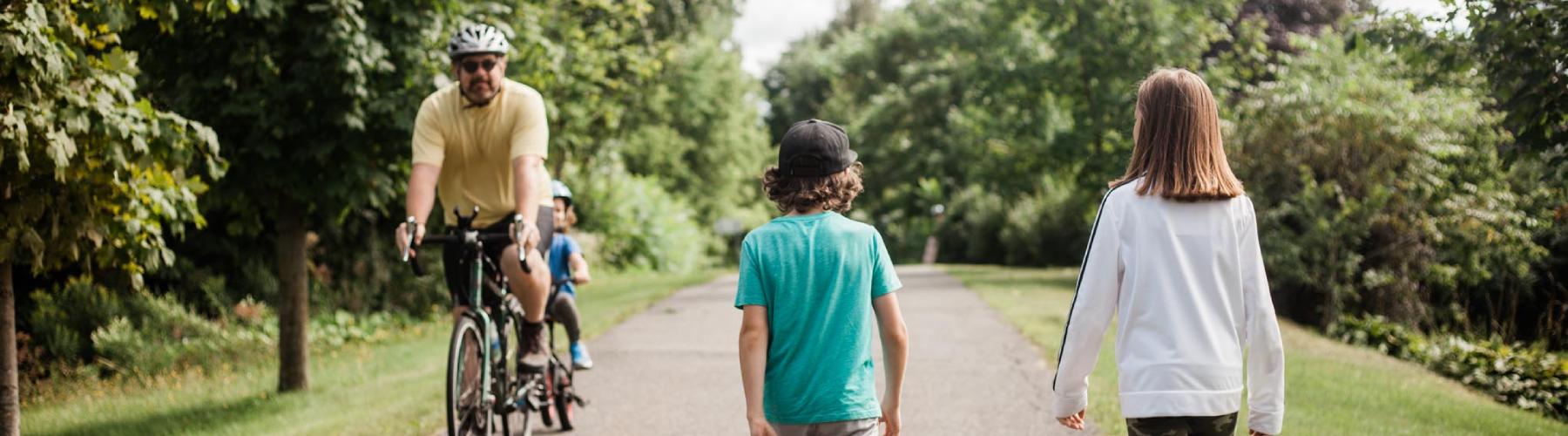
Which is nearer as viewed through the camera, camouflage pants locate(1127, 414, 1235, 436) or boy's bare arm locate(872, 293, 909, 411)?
camouflage pants locate(1127, 414, 1235, 436)

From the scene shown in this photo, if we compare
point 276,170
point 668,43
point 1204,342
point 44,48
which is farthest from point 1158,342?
point 668,43

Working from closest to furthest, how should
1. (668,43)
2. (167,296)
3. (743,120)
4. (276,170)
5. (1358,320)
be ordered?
(276,170), (167,296), (1358,320), (668,43), (743,120)

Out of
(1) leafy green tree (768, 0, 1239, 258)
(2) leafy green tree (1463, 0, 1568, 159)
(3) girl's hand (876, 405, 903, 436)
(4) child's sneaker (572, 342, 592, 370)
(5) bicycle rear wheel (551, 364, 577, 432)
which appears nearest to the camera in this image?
(3) girl's hand (876, 405, 903, 436)

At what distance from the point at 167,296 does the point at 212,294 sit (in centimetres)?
66

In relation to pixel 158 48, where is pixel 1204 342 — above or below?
below

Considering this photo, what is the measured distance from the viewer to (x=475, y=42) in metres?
5.45

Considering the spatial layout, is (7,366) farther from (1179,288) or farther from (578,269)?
(1179,288)

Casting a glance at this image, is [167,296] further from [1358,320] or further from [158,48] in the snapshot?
[1358,320]

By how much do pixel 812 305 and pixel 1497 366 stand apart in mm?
9616

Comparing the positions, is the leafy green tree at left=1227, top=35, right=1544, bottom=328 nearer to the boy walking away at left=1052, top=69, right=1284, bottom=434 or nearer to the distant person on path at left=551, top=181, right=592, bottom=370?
the distant person on path at left=551, top=181, right=592, bottom=370

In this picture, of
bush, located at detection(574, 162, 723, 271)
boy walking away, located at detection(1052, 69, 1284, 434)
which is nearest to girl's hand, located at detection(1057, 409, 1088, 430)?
boy walking away, located at detection(1052, 69, 1284, 434)

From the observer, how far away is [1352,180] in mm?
A: 15789

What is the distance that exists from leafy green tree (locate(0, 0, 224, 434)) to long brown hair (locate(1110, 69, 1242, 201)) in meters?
4.92

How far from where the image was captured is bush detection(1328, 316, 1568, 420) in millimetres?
10266
